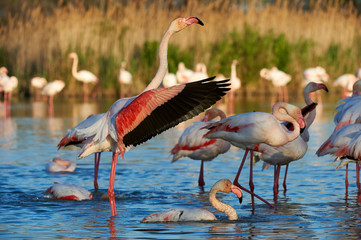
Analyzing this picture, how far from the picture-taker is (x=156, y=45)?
23.4m

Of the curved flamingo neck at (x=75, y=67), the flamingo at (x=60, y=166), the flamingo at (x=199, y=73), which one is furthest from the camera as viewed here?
the curved flamingo neck at (x=75, y=67)

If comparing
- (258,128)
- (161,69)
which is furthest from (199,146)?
(161,69)

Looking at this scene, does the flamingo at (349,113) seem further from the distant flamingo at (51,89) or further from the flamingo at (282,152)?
the distant flamingo at (51,89)

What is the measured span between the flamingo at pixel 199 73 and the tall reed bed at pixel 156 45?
4.26ft

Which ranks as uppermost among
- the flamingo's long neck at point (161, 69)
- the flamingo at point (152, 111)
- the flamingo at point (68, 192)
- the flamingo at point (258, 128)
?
the flamingo's long neck at point (161, 69)

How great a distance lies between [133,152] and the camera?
1164 centimetres

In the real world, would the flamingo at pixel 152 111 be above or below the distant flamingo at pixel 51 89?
above

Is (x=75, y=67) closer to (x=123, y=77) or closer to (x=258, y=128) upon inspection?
(x=123, y=77)

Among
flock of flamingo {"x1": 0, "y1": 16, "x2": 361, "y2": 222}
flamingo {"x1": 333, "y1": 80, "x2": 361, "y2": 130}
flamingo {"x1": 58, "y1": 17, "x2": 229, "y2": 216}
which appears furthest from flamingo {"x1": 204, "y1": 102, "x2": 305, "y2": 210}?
flamingo {"x1": 333, "y1": 80, "x2": 361, "y2": 130}

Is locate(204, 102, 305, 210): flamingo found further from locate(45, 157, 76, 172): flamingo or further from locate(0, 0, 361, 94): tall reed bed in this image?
locate(0, 0, 361, 94): tall reed bed

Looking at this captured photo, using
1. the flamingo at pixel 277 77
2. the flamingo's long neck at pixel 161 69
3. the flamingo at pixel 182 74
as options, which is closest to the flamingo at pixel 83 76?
the flamingo at pixel 182 74

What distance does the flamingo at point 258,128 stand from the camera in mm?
7281

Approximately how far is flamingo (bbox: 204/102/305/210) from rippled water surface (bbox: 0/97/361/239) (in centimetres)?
61

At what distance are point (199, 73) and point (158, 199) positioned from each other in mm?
13489
